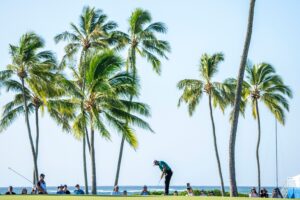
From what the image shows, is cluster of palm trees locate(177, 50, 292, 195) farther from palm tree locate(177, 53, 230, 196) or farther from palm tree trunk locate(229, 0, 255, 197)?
palm tree trunk locate(229, 0, 255, 197)

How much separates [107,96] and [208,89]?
1771cm

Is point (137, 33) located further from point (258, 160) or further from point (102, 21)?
point (258, 160)

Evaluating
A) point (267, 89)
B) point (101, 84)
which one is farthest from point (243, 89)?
Result: point (101, 84)

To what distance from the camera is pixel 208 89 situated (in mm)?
55562

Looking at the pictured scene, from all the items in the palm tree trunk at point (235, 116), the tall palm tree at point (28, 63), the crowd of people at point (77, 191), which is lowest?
the crowd of people at point (77, 191)

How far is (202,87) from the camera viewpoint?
56.0 metres

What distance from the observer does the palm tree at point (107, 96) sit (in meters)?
38.8

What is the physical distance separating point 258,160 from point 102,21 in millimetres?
20990

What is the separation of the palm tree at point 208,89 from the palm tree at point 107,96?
14210 millimetres

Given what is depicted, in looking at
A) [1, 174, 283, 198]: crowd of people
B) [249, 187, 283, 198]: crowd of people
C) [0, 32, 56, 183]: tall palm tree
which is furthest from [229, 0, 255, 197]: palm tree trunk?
→ [0, 32, 56, 183]: tall palm tree

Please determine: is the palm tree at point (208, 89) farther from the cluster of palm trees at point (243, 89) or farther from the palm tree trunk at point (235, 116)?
the palm tree trunk at point (235, 116)

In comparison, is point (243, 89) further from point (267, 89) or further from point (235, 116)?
point (235, 116)

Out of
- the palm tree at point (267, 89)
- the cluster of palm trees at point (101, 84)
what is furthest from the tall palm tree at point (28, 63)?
the palm tree at point (267, 89)

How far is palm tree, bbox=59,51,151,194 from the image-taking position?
1527 inches
